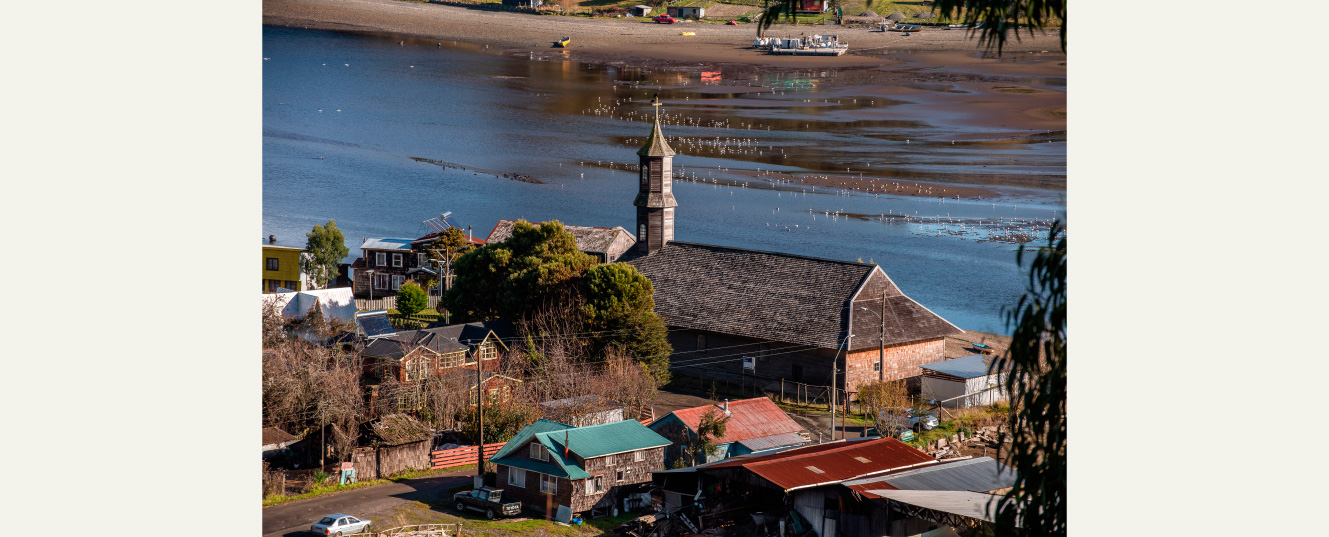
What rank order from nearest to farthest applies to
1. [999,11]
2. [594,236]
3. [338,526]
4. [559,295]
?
[999,11] < [338,526] < [559,295] < [594,236]

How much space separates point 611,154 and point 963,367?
6.06 m

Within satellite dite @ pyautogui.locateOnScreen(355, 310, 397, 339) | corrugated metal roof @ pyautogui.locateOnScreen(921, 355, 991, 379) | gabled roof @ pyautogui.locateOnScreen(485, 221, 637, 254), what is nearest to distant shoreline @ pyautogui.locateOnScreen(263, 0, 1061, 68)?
satellite dite @ pyautogui.locateOnScreen(355, 310, 397, 339)

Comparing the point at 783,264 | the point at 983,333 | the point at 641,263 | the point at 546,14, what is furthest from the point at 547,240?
the point at 983,333

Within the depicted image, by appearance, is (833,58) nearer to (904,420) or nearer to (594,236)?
(904,420)

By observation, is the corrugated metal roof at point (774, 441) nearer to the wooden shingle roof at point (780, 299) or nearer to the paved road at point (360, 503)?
the wooden shingle roof at point (780, 299)

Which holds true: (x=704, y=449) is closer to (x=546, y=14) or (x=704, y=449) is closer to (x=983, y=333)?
Answer: (x=546, y=14)

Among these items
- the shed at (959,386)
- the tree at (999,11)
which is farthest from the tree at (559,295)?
the tree at (999,11)

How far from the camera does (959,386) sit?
647 inches

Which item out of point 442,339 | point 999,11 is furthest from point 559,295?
point 999,11

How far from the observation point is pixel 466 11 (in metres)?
13.1

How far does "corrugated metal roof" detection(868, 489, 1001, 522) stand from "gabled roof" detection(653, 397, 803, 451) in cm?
387

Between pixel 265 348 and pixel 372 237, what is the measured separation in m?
4.96

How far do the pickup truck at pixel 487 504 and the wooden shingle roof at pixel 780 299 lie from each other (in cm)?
630

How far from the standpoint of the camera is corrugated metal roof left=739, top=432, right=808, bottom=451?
13.1 m
